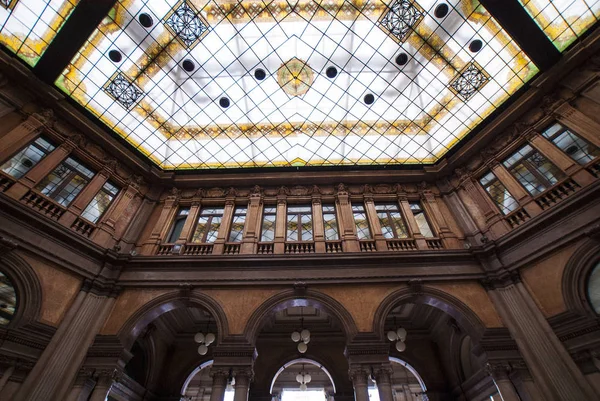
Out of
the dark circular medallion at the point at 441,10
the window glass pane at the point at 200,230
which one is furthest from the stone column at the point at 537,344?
the window glass pane at the point at 200,230

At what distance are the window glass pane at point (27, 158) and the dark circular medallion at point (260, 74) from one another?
743 centimetres

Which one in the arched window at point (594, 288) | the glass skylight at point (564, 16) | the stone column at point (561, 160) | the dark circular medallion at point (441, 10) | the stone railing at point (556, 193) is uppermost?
the dark circular medallion at point (441, 10)

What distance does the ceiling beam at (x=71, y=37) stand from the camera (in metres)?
9.24

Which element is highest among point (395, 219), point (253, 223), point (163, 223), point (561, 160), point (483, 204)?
point (395, 219)

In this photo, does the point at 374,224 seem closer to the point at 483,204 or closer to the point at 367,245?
the point at 367,245

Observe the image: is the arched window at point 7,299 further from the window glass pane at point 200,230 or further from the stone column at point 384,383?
the stone column at point 384,383

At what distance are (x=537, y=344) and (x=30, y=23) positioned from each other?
16992 millimetres

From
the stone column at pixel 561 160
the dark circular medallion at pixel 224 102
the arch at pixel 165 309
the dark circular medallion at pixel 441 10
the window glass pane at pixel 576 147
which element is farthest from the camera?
the dark circular medallion at pixel 224 102

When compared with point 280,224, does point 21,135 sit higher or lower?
higher

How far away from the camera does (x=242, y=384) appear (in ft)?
25.5

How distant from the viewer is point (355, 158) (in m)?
13.3

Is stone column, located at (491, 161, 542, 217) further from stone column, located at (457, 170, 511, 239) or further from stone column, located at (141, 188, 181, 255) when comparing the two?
stone column, located at (141, 188, 181, 255)

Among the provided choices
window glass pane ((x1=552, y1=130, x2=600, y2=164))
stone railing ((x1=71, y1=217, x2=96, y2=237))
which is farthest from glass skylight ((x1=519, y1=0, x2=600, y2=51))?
stone railing ((x1=71, y1=217, x2=96, y2=237))

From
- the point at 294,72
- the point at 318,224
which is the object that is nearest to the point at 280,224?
the point at 318,224
